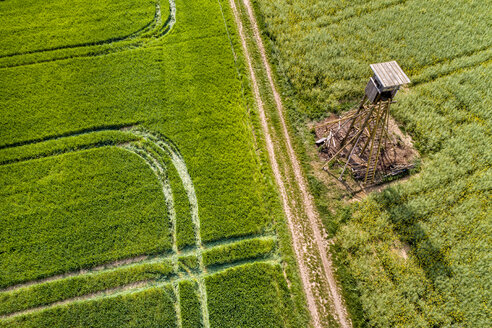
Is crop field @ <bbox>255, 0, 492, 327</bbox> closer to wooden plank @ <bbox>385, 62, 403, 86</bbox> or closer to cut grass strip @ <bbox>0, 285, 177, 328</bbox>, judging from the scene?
wooden plank @ <bbox>385, 62, 403, 86</bbox>

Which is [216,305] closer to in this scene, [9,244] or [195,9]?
[9,244]

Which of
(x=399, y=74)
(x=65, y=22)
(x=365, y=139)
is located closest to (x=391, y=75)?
(x=399, y=74)

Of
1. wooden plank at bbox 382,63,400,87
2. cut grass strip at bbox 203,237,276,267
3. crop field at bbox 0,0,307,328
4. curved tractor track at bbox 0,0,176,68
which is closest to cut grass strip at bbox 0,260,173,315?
crop field at bbox 0,0,307,328

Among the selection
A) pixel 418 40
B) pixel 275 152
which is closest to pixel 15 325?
pixel 275 152

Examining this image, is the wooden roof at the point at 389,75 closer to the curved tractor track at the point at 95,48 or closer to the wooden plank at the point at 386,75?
the wooden plank at the point at 386,75

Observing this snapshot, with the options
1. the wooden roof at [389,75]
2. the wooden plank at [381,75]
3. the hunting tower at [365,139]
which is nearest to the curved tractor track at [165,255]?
the hunting tower at [365,139]

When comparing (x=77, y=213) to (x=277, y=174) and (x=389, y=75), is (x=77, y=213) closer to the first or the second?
(x=277, y=174)
